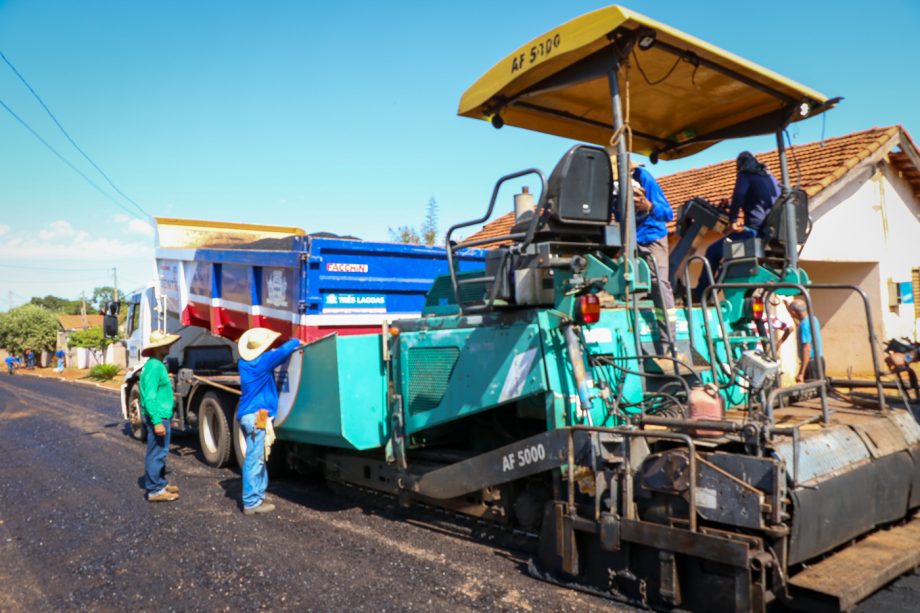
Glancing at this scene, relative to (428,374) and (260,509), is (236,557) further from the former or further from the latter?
(428,374)

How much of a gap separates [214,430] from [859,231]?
10568 millimetres

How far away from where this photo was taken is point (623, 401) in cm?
405

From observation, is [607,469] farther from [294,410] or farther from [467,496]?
[294,410]

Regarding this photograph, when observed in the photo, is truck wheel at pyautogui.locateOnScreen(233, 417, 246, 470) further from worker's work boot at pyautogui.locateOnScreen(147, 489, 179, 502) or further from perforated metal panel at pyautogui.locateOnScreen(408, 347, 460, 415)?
perforated metal panel at pyautogui.locateOnScreen(408, 347, 460, 415)

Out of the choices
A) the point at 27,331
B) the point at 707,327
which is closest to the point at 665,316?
the point at 707,327

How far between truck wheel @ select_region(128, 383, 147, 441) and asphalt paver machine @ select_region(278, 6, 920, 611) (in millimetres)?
4995

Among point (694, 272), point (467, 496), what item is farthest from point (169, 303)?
point (694, 272)

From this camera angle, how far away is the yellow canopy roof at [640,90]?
3830 millimetres

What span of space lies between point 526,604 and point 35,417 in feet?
42.1

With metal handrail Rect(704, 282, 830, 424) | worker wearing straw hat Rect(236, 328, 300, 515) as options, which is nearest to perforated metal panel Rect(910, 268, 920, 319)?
metal handrail Rect(704, 282, 830, 424)

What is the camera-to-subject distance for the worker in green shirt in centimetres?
615

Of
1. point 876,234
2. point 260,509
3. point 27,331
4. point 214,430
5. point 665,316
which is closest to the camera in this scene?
point 665,316

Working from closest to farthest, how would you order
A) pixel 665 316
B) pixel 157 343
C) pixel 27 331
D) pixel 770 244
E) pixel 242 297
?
pixel 665 316 < pixel 770 244 < pixel 157 343 < pixel 242 297 < pixel 27 331

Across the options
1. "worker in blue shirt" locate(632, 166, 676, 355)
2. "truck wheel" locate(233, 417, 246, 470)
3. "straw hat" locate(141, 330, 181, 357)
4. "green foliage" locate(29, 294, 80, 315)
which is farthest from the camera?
"green foliage" locate(29, 294, 80, 315)
